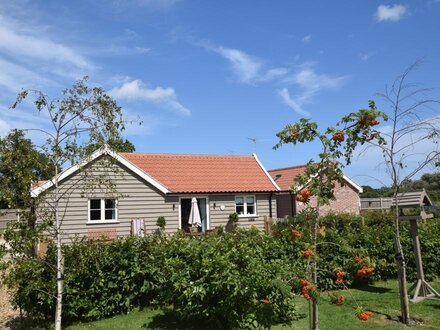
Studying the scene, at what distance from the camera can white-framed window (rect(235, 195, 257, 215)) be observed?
75.2ft

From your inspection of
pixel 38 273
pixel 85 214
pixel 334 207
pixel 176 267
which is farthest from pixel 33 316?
pixel 334 207

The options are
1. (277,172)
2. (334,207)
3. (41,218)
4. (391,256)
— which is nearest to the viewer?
(41,218)

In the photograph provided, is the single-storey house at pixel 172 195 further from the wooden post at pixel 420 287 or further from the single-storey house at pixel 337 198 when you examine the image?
the wooden post at pixel 420 287

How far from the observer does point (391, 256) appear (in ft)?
34.3

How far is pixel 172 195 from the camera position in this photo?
20.7m

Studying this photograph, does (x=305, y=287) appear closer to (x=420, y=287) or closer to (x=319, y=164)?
(x=319, y=164)

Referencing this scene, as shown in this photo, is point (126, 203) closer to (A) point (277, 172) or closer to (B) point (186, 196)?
(B) point (186, 196)

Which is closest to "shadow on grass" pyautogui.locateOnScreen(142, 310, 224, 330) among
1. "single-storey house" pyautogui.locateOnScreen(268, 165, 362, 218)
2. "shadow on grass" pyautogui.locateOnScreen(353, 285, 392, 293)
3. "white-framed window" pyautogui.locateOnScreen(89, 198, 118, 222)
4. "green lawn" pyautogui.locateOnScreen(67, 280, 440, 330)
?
"green lawn" pyautogui.locateOnScreen(67, 280, 440, 330)

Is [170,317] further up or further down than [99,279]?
further down

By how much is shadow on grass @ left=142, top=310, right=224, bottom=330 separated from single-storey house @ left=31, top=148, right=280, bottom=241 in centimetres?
949

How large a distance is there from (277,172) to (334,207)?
559cm

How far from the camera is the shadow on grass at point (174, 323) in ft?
24.2

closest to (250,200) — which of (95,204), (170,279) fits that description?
(95,204)

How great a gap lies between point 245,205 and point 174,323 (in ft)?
51.1
